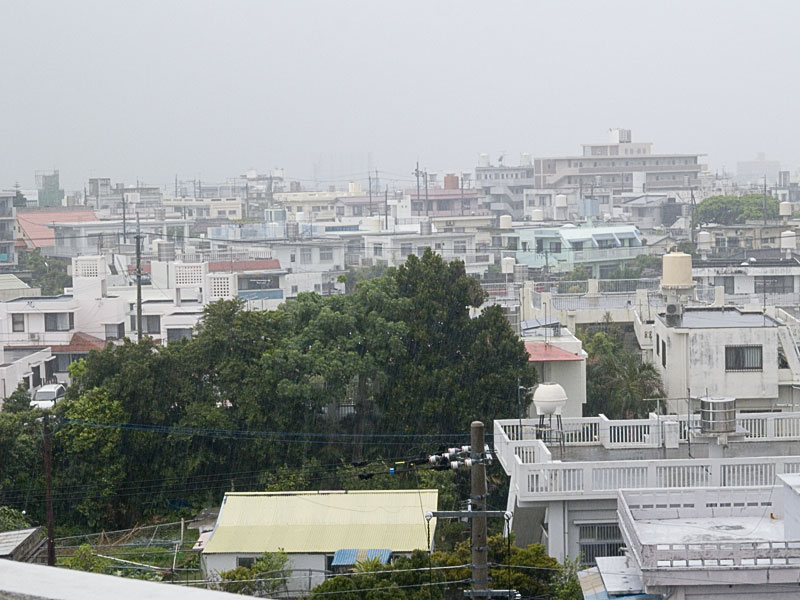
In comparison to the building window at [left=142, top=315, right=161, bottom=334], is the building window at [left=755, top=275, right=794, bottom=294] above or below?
above

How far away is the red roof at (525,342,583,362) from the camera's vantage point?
1073 cm

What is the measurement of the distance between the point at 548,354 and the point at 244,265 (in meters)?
14.6

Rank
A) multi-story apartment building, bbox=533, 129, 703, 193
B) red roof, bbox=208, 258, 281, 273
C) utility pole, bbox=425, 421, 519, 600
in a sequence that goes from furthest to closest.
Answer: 1. multi-story apartment building, bbox=533, 129, 703, 193
2. red roof, bbox=208, 258, 281, 273
3. utility pole, bbox=425, 421, 519, 600

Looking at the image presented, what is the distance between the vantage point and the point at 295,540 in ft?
25.3

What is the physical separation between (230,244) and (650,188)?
30889mm

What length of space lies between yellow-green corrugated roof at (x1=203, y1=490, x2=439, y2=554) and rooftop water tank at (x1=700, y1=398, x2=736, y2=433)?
6.21 ft

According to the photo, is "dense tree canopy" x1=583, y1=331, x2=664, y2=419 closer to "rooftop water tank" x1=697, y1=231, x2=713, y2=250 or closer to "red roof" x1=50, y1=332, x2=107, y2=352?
"red roof" x1=50, y1=332, x2=107, y2=352

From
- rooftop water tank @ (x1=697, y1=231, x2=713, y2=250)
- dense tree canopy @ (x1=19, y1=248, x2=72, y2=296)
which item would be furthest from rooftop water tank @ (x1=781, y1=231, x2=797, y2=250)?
dense tree canopy @ (x1=19, y1=248, x2=72, y2=296)

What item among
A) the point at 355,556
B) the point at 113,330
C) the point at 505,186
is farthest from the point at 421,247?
the point at 505,186

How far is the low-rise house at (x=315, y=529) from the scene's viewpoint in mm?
7461

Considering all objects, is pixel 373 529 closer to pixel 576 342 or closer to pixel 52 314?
pixel 576 342

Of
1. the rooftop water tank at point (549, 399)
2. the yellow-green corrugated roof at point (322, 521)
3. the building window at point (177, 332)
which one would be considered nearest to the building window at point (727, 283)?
the building window at point (177, 332)

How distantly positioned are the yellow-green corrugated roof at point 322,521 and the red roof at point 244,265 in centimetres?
1587

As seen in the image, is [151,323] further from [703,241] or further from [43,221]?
[43,221]
